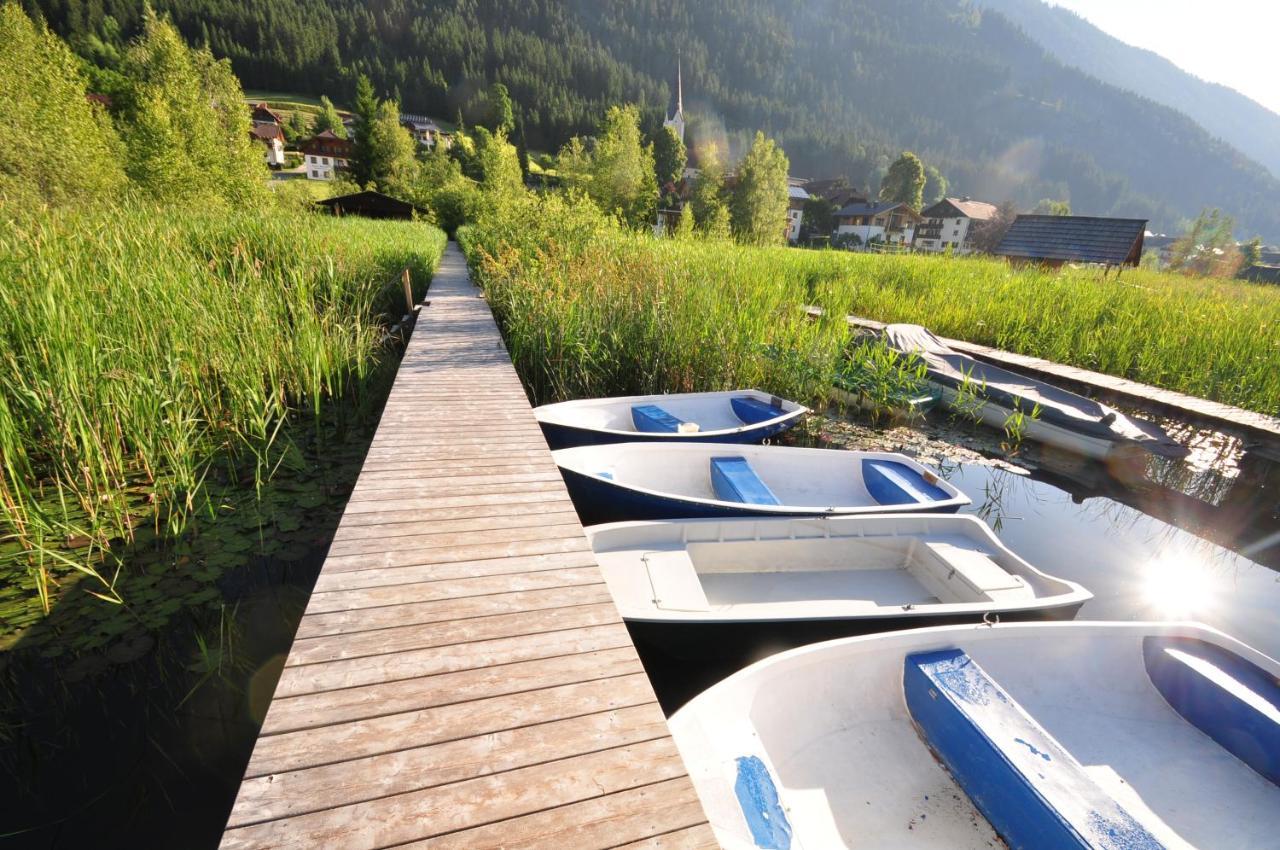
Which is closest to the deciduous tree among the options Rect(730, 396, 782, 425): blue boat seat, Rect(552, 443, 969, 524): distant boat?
Rect(730, 396, 782, 425): blue boat seat

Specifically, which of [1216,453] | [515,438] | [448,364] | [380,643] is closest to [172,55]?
[448,364]

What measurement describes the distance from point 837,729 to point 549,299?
18.3ft

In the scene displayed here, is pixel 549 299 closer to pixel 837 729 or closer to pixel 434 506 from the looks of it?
pixel 434 506

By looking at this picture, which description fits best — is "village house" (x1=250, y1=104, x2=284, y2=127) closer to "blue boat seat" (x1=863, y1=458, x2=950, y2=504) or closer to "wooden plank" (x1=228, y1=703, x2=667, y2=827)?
"blue boat seat" (x1=863, y1=458, x2=950, y2=504)

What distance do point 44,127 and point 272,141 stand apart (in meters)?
62.3

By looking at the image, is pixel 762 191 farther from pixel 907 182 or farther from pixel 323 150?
pixel 323 150

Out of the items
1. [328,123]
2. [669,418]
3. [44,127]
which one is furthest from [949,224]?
[328,123]

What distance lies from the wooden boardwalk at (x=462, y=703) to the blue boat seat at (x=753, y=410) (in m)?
2.91

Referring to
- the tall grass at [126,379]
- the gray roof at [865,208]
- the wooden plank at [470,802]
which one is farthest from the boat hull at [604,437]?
the gray roof at [865,208]

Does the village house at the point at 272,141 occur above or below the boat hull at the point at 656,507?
above

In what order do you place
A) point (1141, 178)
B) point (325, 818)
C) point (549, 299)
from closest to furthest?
1. point (325, 818)
2. point (549, 299)
3. point (1141, 178)

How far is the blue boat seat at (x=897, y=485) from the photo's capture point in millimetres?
4121

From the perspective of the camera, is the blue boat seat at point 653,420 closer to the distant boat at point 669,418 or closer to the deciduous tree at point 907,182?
the distant boat at point 669,418

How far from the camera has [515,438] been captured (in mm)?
4145
